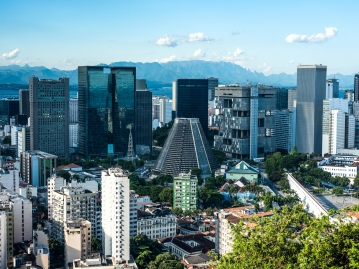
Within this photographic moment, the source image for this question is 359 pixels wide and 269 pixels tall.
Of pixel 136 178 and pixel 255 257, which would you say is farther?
pixel 136 178

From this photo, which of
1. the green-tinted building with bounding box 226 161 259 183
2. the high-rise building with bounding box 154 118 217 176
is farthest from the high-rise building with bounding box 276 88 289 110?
the green-tinted building with bounding box 226 161 259 183

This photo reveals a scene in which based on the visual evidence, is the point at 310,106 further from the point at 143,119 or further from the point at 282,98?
the point at 282,98

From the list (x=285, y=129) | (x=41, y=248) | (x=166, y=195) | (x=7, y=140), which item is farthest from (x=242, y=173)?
(x=7, y=140)

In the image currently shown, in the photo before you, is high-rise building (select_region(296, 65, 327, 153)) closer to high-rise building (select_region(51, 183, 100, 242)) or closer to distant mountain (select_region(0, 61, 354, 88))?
high-rise building (select_region(51, 183, 100, 242))

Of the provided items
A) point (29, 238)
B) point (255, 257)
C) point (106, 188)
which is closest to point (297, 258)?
point (255, 257)

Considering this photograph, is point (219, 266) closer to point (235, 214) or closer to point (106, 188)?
point (106, 188)

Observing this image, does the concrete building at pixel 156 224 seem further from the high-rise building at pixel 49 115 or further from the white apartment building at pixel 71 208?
the high-rise building at pixel 49 115

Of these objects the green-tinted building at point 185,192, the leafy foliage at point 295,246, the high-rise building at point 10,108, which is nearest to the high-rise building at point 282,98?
the high-rise building at point 10,108
